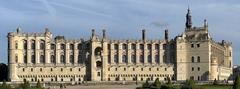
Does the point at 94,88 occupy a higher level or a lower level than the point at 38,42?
lower

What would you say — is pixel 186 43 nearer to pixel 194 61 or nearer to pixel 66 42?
pixel 194 61

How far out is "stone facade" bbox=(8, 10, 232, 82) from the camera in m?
129

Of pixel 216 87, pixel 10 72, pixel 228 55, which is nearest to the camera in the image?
pixel 216 87

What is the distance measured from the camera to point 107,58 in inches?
5162

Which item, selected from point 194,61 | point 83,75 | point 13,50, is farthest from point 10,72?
point 194,61

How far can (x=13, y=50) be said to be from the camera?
422ft

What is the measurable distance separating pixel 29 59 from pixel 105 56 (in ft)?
44.4

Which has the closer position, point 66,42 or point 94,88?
point 94,88

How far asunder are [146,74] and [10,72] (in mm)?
24244

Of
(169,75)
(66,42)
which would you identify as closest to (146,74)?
(169,75)

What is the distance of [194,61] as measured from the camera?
130875 millimetres

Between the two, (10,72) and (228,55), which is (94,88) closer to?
(10,72)

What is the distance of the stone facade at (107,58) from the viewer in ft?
424

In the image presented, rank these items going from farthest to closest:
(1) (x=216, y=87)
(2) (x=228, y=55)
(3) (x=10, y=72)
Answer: (2) (x=228, y=55), (3) (x=10, y=72), (1) (x=216, y=87)
